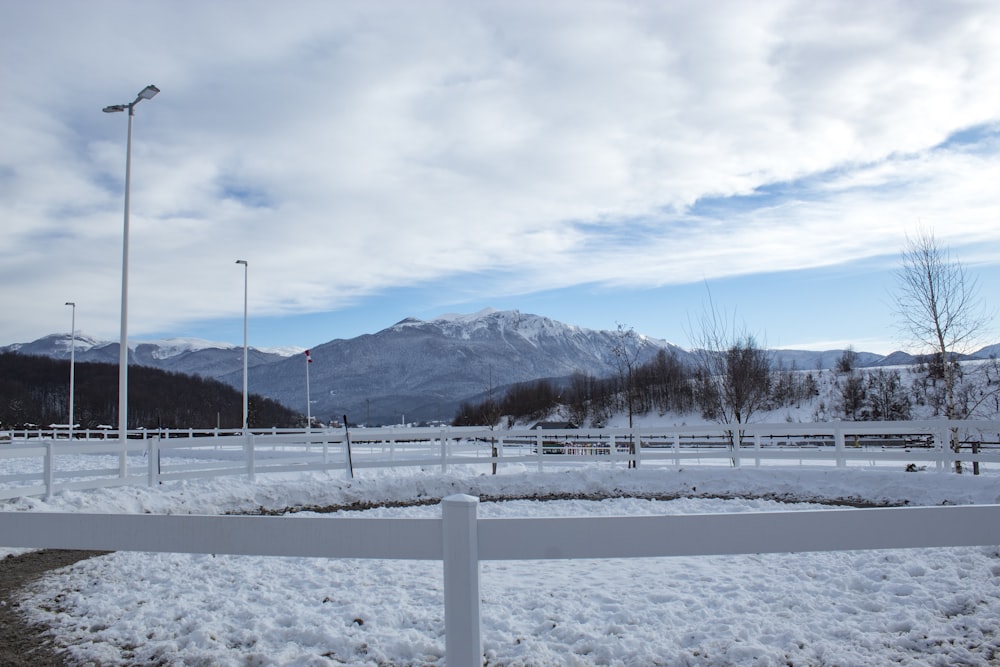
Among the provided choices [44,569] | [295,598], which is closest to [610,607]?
[295,598]

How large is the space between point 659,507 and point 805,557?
638cm

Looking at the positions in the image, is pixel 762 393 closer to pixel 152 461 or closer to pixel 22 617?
pixel 152 461

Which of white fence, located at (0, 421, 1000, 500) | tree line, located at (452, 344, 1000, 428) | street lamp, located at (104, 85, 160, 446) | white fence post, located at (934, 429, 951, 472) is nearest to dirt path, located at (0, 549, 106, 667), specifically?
white fence, located at (0, 421, 1000, 500)

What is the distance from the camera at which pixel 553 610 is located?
6641 mm

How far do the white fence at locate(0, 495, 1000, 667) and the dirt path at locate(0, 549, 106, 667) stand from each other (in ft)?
11.2

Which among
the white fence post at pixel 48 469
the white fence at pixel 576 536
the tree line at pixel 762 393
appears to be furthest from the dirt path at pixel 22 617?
the tree line at pixel 762 393

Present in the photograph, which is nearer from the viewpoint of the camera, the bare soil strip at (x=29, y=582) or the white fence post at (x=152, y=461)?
the bare soil strip at (x=29, y=582)

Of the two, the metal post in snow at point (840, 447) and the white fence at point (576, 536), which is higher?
the white fence at point (576, 536)

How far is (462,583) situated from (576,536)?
58cm

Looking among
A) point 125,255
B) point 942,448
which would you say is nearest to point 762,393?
point 942,448

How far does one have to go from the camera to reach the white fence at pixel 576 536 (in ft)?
10.9

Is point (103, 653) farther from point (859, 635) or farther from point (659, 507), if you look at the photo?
point (659, 507)

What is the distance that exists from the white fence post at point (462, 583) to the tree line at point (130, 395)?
11943cm

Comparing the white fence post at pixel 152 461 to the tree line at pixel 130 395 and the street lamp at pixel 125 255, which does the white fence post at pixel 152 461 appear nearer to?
the street lamp at pixel 125 255
